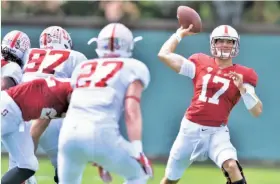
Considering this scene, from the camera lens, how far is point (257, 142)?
14281 millimetres

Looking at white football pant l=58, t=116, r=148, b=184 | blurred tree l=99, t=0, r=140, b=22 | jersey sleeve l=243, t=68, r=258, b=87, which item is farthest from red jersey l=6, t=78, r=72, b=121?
blurred tree l=99, t=0, r=140, b=22

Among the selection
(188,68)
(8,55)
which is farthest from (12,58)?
(188,68)

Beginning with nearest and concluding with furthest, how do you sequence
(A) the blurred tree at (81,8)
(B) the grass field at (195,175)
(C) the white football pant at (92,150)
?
1. (C) the white football pant at (92,150)
2. (B) the grass field at (195,175)
3. (A) the blurred tree at (81,8)

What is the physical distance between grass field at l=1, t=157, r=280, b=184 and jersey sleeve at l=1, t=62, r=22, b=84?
2.65 meters

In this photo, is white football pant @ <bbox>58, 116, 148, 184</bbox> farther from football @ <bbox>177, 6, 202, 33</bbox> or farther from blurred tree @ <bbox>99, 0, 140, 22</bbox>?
blurred tree @ <bbox>99, 0, 140, 22</bbox>

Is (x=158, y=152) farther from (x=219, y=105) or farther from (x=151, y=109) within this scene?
(x=219, y=105)

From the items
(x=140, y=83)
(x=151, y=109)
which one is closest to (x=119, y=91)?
(x=140, y=83)

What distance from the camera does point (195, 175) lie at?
517 inches

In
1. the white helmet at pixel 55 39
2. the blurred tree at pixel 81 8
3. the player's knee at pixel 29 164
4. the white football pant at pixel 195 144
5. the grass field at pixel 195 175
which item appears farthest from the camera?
the blurred tree at pixel 81 8

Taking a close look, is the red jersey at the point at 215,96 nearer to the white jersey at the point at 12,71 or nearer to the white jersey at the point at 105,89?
the white jersey at the point at 12,71

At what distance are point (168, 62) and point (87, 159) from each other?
7.06 feet

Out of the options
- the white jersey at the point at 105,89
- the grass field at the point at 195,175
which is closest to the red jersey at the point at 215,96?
the white jersey at the point at 105,89

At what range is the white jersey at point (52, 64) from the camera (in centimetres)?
962

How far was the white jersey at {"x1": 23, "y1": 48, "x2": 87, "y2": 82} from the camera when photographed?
9625 mm
